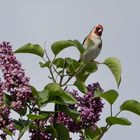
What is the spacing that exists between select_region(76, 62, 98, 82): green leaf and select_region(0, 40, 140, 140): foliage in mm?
78

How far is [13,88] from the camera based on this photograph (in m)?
3.60

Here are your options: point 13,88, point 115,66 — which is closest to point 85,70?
point 115,66

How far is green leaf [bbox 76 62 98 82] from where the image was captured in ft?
14.3

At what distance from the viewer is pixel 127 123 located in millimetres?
3854

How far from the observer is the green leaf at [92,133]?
12.8 ft

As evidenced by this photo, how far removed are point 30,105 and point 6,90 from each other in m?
0.19

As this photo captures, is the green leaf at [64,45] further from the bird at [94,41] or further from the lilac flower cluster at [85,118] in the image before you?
the bird at [94,41]

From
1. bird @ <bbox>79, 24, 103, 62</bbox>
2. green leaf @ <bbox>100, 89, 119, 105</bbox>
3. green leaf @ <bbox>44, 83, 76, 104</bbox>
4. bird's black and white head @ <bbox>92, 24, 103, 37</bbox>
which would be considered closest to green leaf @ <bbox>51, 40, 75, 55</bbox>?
green leaf @ <bbox>100, 89, 119, 105</bbox>

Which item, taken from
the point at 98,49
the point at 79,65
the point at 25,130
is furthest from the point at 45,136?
the point at 98,49

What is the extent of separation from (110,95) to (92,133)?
11.8 inches

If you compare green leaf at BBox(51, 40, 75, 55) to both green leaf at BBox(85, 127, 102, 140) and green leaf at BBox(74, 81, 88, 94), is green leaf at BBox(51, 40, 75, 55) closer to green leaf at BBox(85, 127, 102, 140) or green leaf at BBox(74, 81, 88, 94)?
green leaf at BBox(74, 81, 88, 94)

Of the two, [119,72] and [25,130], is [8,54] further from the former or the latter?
[119,72]

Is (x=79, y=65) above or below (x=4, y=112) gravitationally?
above

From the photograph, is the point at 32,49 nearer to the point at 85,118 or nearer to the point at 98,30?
the point at 85,118
